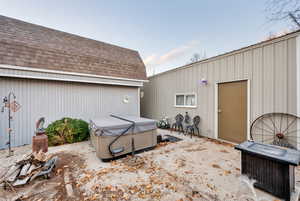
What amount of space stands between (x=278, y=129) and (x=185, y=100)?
317 centimetres

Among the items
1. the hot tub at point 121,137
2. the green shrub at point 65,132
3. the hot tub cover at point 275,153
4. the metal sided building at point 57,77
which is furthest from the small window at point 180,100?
the green shrub at point 65,132

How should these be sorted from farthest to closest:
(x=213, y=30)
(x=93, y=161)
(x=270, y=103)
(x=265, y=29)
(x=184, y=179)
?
(x=213, y=30) → (x=265, y=29) → (x=270, y=103) → (x=93, y=161) → (x=184, y=179)

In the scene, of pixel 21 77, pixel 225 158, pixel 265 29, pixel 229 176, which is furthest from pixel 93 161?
pixel 265 29

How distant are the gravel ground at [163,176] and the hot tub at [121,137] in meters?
0.21

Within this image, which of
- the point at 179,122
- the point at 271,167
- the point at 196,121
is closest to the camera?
the point at 271,167

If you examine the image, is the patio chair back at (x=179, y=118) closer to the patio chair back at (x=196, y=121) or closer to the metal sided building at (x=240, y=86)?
the metal sided building at (x=240, y=86)

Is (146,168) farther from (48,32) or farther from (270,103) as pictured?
(48,32)

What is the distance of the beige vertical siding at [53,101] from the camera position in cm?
404

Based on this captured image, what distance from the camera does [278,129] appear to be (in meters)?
3.20

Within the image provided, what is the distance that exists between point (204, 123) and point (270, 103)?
2.12m

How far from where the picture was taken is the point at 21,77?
13.0 ft

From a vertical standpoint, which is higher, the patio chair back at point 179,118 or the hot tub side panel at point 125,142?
the patio chair back at point 179,118

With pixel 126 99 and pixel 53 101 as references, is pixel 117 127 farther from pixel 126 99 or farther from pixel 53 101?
pixel 126 99

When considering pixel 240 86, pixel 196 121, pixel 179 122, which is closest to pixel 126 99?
pixel 179 122
